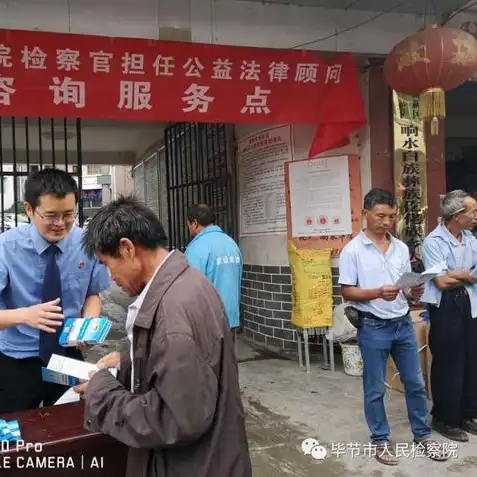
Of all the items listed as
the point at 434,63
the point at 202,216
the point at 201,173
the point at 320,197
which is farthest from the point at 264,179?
the point at 434,63

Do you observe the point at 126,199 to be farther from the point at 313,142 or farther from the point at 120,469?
the point at 313,142

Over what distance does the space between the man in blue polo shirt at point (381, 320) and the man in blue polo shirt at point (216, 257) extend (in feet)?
4.40

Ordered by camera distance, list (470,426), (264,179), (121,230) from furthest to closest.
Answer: (264,179), (470,426), (121,230)

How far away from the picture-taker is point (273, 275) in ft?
18.4

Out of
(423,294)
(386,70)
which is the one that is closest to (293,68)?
(386,70)

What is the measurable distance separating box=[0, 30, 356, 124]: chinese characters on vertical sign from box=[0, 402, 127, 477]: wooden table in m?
2.63

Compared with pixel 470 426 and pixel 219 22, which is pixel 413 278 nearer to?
pixel 470 426

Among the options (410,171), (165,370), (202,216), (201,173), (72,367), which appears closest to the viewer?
(165,370)

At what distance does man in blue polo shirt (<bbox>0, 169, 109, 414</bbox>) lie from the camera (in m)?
2.08

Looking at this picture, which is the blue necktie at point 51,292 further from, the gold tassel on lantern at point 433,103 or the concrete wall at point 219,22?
the gold tassel on lantern at point 433,103

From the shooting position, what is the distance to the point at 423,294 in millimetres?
3426

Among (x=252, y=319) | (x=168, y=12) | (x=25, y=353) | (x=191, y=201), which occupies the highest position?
(x=168, y=12)

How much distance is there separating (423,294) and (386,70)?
1646 millimetres

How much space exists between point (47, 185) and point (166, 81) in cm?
222
